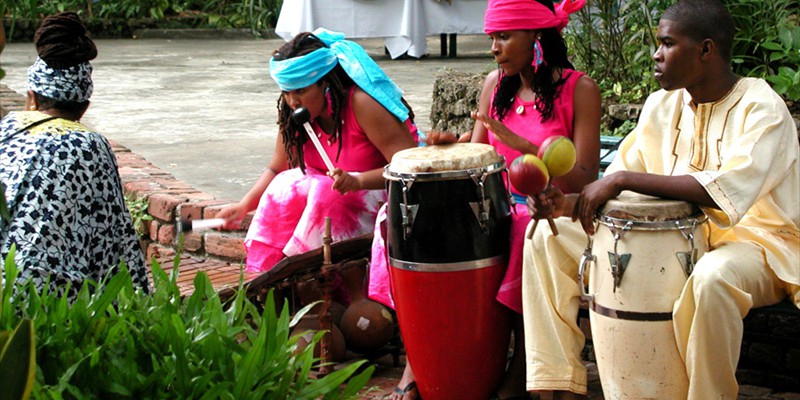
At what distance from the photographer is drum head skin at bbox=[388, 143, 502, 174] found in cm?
359

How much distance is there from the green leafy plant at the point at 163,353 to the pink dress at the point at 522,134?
1022 millimetres

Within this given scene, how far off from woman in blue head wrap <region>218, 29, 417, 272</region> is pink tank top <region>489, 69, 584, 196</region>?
0.50 m

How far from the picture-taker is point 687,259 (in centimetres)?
324

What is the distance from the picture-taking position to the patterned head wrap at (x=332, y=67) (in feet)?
14.1

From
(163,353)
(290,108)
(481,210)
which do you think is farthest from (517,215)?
(163,353)

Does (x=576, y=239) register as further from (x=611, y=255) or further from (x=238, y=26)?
(x=238, y=26)

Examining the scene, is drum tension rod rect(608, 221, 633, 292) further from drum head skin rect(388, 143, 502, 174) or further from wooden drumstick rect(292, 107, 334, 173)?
wooden drumstick rect(292, 107, 334, 173)

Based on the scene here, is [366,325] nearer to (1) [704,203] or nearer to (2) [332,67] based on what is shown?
(2) [332,67]

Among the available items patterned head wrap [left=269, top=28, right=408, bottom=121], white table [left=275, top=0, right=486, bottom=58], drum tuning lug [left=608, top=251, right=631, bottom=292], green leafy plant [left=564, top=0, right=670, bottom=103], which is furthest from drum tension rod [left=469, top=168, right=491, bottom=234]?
white table [left=275, top=0, right=486, bottom=58]

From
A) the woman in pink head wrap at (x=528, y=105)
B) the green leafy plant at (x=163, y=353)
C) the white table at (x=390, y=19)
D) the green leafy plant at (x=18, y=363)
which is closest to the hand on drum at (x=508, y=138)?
the woman in pink head wrap at (x=528, y=105)

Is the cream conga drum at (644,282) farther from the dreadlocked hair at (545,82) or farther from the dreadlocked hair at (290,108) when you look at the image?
the dreadlocked hair at (290,108)

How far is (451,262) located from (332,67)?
1.13 metres

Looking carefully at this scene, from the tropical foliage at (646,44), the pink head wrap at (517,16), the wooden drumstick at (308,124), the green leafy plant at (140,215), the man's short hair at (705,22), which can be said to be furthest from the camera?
the green leafy plant at (140,215)

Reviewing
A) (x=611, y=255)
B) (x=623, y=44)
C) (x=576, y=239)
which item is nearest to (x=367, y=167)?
(x=576, y=239)
